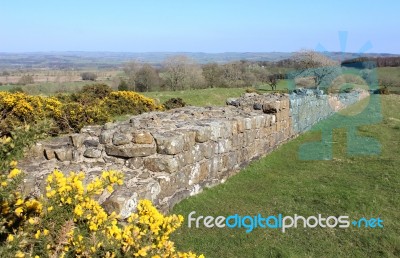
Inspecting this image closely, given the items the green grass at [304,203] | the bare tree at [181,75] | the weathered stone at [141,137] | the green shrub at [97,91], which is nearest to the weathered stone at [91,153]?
the weathered stone at [141,137]

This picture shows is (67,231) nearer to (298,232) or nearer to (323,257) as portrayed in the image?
(323,257)

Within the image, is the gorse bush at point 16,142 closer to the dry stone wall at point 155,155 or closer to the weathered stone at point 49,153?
the dry stone wall at point 155,155

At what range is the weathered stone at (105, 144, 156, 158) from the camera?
620 cm

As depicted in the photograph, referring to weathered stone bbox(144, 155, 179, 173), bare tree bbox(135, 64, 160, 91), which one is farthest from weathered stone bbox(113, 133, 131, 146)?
bare tree bbox(135, 64, 160, 91)

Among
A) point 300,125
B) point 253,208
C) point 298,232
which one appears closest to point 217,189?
point 253,208

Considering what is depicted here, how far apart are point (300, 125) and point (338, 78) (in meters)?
15.3

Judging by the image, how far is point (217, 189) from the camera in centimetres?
752

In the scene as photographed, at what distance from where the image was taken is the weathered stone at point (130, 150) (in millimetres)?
6203

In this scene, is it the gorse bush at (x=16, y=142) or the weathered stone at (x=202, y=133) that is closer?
the gorse bush at (x=16, y=142)

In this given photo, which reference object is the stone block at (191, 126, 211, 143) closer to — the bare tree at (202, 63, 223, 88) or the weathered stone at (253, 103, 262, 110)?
the weathered stone at (253, 103, 262, 110)

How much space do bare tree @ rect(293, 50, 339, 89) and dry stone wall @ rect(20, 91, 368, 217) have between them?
18210mm

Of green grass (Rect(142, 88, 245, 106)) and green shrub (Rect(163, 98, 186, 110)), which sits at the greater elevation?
green shrub (Rect(163, 98, 186, 110))

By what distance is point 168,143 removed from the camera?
634cm

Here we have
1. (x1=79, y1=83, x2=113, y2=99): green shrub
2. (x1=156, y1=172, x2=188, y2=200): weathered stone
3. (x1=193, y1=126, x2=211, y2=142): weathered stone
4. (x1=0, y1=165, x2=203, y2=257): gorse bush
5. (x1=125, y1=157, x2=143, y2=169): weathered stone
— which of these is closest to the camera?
(x1=0, y1=165, x2=203, y2=257): gorse bush
